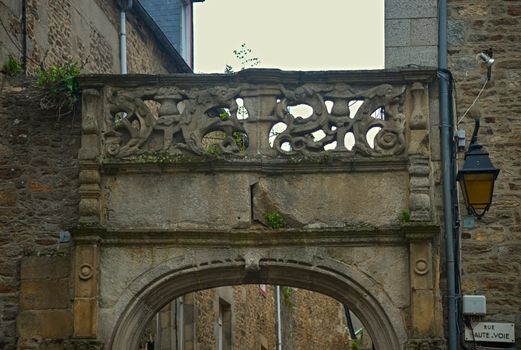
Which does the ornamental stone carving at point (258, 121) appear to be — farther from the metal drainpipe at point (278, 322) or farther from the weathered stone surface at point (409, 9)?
the metal drainpipe at point (278, 322)

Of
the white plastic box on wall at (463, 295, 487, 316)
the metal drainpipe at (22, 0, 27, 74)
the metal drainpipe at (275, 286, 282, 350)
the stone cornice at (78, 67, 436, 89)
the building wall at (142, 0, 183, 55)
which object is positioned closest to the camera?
the stone cornice at (78, 67, 436, 89)

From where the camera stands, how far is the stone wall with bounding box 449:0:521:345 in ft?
33.8

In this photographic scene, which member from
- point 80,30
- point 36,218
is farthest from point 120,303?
point 80,30

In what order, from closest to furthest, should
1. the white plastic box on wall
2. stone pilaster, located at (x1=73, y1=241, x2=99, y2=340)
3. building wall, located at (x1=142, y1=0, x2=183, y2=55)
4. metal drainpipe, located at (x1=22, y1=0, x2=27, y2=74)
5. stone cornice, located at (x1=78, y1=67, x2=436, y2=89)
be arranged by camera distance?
stone pilaster, located at (x1=73, y1=241, x2=99, y2=340) → stone cornice, located at (x1=78, y1=67, x2=436, y2=89) → the white plastic box on wall → metal drainpipe, located at (x1=22, y1=0, x2=27, y2=74) → building wall, located at (x1=142, y1=0, x2=183, y2=55)

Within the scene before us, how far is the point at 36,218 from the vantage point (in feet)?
32.5

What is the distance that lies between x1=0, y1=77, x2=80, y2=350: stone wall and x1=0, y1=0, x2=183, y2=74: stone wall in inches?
42.1

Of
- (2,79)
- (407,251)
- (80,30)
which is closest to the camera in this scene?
(407,251)

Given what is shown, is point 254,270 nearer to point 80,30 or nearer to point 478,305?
point 478,305

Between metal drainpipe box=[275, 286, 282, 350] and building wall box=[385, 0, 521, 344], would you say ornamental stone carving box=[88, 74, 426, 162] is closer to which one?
building wall box=[385, 0, 521, 344]

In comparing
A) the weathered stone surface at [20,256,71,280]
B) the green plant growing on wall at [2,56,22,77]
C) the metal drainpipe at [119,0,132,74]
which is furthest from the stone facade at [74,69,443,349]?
the metal drainpipe at [119,0,132,74]

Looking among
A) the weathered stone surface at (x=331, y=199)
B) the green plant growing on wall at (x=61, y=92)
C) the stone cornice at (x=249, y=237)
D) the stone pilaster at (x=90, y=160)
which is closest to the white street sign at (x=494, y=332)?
the stone cornice at (x=249, y=237)

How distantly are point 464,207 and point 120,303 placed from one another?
3.05m

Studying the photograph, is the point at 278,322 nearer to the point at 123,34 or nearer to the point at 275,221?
the point at 123,34

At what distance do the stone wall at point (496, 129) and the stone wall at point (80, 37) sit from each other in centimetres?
404
